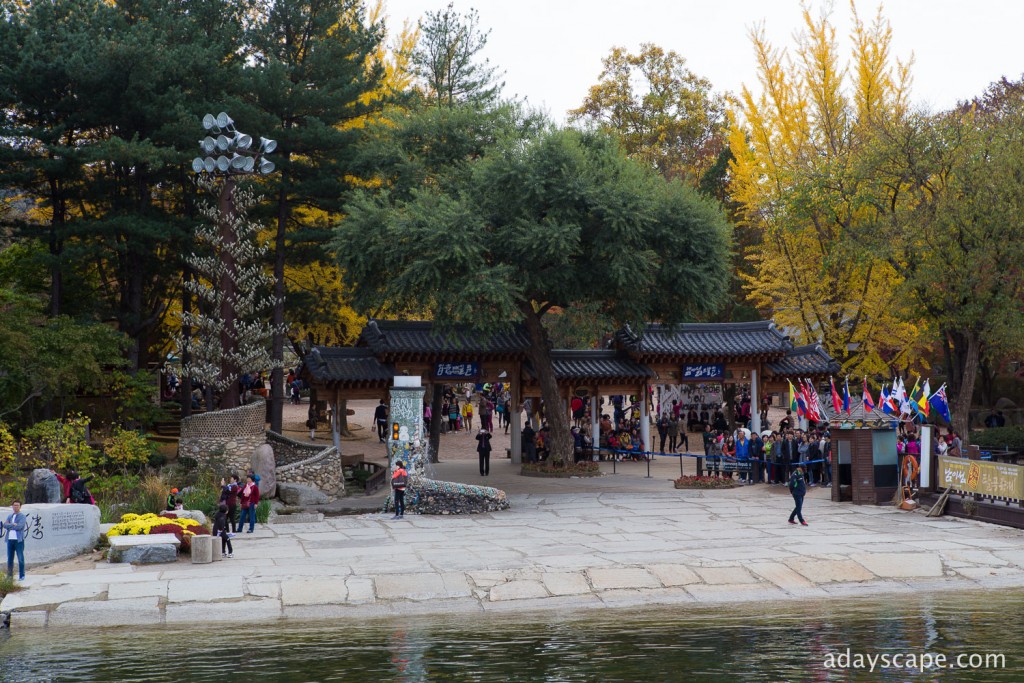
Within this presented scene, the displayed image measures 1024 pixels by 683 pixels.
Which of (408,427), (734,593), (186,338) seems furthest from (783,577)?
(186,338)

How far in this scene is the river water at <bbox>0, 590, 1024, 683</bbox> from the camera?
497 inches

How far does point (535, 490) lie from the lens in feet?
100

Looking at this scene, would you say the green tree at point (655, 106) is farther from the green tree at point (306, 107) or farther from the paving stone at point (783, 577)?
the paving stone at point (783, 577)

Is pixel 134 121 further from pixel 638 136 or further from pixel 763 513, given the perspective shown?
pixel 638 136

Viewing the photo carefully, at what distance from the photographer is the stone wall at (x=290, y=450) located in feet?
106

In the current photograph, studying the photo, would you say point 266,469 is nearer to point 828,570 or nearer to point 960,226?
point 828,570

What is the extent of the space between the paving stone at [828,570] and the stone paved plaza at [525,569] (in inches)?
1.4

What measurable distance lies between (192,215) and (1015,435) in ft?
101

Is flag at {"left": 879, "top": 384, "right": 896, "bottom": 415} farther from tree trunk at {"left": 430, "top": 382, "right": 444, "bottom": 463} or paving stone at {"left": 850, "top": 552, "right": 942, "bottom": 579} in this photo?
tree trunk at {"left": 430, "top": 382, "right": 444, "bottom": 463}

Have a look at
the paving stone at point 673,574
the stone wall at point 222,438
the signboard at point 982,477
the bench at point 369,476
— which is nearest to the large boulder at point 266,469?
the stone wall at point 222,438

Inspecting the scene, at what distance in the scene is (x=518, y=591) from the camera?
17484 millimetres

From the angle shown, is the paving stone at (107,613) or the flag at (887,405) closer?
the paving stone at (107,613)

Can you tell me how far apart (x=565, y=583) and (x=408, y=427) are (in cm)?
1052

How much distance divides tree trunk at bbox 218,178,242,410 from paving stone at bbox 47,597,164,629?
1441 cm
